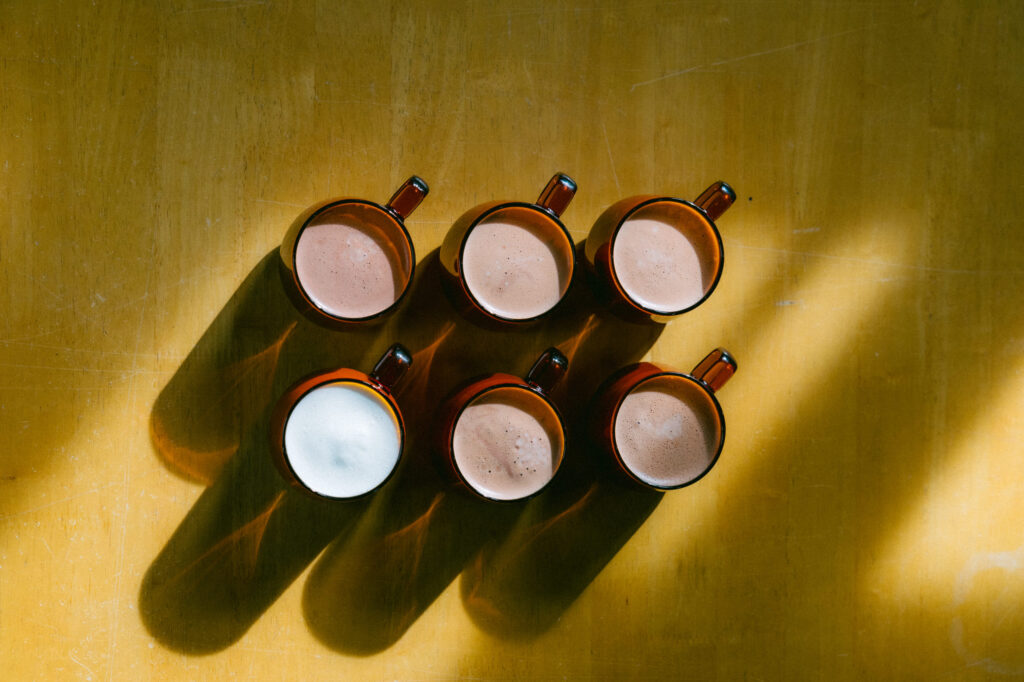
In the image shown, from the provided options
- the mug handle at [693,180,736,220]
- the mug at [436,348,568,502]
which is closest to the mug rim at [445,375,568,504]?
the mug at [436,348,568,502]

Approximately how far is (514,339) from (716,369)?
23 cm

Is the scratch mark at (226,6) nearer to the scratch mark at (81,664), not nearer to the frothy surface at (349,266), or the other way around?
the frothy surface at (349,266)

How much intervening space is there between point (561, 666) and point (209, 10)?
863 millimetres

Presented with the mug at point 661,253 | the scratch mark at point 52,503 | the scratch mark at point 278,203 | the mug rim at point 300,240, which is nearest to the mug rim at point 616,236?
the mug at point 661,253

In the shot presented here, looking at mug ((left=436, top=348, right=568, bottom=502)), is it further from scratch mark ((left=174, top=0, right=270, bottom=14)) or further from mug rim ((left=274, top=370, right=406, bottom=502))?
scratch mark ((left=174, top=0, right=270, bottom=14))

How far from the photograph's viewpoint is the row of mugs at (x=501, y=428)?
78 cm

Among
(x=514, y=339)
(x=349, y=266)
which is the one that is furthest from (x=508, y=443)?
(x=349, y=266)

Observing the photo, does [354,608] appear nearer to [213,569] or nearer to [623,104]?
[213,569]

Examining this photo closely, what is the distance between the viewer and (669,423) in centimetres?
85

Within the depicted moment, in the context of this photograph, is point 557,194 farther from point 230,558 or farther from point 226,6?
point 230,558

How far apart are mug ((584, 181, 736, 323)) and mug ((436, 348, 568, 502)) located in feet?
0.36

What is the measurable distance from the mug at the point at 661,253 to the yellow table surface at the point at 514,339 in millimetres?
91

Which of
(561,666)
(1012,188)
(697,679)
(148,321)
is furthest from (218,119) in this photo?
(1012,188)

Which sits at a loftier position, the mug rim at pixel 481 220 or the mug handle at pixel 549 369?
the mug rim at pixel 481 220
